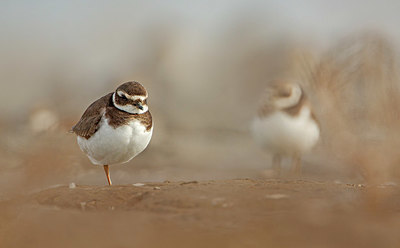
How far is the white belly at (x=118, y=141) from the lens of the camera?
698 centimetres

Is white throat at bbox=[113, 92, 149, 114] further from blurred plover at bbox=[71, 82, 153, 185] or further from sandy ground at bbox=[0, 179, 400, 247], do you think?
sandy ground at bbox=[0, 179, 400, 247]

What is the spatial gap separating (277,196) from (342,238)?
1.45 meters

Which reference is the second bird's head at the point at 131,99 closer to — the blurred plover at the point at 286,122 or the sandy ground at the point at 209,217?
the sandy ground at the point at 209,217

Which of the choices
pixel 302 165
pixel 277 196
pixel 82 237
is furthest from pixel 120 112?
pixel 302 165

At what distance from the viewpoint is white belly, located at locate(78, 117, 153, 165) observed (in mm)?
6980

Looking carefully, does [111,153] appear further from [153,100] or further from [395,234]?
[153,100]

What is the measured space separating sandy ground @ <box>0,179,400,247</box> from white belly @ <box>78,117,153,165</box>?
0.89 meters

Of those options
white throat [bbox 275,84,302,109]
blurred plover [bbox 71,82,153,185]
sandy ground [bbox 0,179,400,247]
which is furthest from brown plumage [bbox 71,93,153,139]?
white throat [bbox 275,84,302,109]

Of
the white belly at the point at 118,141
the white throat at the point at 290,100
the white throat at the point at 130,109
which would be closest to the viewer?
the white belly at the point at 118,141

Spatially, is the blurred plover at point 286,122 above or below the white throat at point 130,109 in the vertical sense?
above

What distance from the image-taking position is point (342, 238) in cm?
392

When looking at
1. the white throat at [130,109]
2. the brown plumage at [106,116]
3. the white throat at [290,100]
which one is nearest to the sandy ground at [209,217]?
the brown plumage at [106,116]

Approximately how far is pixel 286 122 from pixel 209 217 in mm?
5492

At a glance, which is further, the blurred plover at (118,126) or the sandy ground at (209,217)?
the blurred plover at (118,126)
